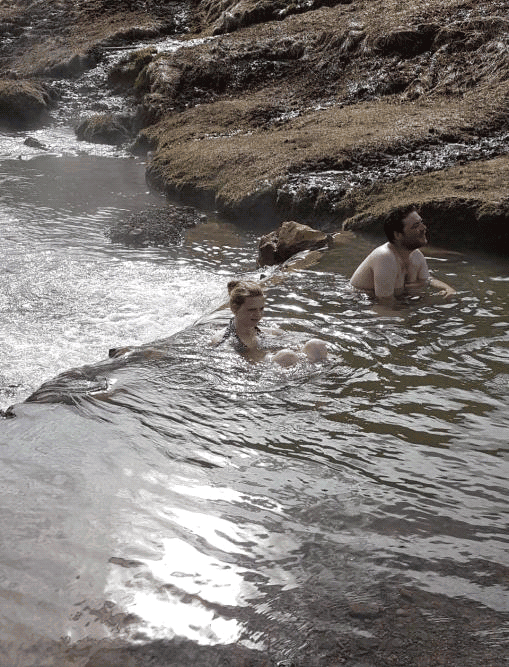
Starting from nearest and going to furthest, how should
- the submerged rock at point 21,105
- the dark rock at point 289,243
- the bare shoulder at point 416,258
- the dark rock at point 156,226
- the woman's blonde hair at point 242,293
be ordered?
the woman's blonde hair at point 242,293 < the bare shoulder at point 416,258 < the dark rock at point 289,243 < the dark rock at point 156,226 < the submerged rock at point 21,105

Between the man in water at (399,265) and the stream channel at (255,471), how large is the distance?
26cm

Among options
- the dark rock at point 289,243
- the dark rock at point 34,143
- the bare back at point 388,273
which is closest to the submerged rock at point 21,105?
the dark rock at point 34,143

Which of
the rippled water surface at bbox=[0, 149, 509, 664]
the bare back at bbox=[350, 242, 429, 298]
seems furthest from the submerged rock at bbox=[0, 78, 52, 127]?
the bare back at bbox=[350, 242, 429, 298]

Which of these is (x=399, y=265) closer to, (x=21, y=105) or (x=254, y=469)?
(x=254, y=469)

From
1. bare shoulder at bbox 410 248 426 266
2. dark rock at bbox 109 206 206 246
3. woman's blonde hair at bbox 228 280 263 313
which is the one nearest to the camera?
woman's blonde hair at bbox 228 280 263 313

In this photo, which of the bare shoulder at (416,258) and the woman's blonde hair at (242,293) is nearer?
the woman's blonde hair at (242,293)

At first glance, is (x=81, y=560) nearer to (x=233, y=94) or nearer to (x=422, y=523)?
(x=422, y=523)

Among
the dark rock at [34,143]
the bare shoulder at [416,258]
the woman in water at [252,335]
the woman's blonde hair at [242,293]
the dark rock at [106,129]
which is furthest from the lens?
the dark rock at [106,129]

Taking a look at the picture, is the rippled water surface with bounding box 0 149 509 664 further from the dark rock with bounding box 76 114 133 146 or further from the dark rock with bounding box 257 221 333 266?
the dark rock with bounding box 76 114 133 146

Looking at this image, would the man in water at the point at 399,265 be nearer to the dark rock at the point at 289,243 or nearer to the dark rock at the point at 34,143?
the dark rock at the point at 289,243

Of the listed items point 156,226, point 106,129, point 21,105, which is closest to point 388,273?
point 156,226

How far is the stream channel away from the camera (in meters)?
3.50

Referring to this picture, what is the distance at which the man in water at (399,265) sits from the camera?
25.0 feet

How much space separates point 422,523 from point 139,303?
5.32m
